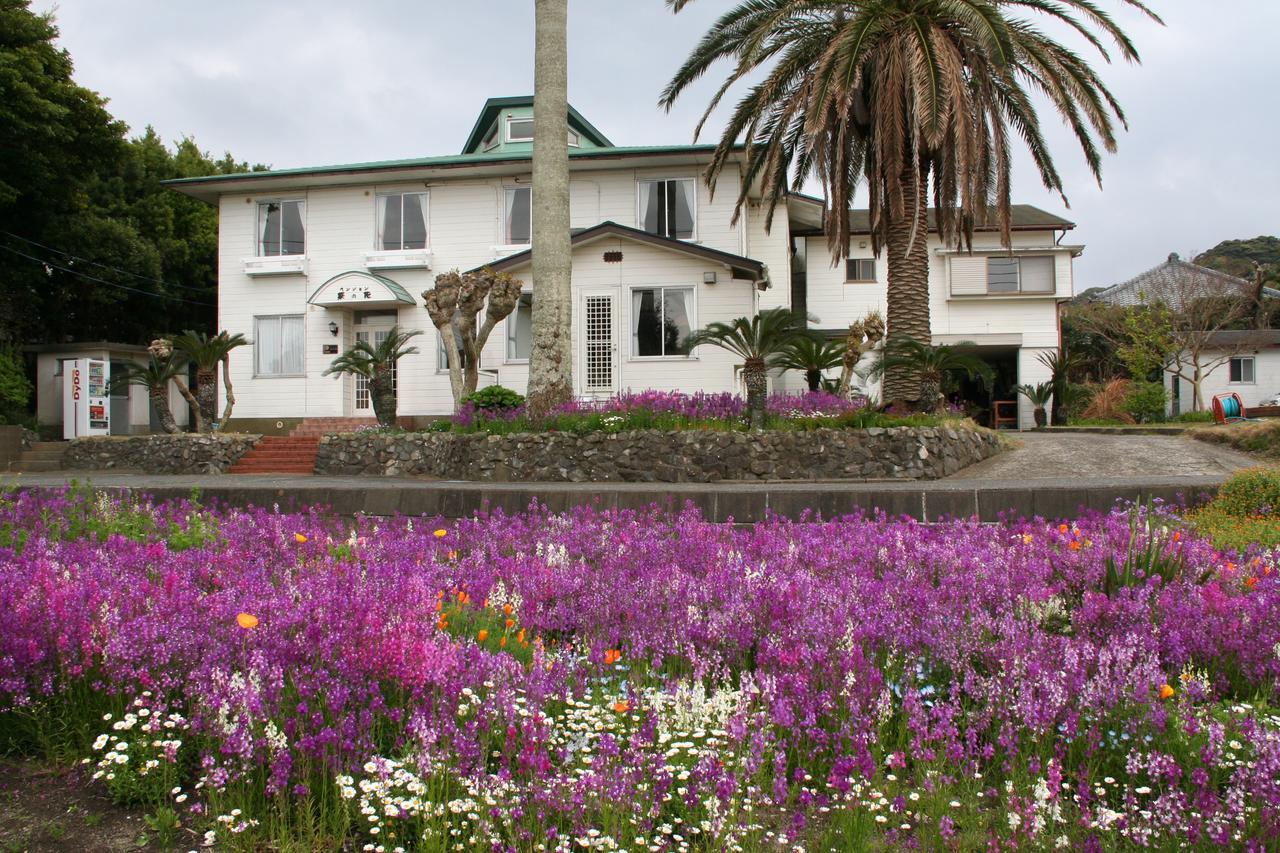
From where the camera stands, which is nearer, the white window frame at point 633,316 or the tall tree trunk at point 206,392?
the tall tree trunk at point 206,392

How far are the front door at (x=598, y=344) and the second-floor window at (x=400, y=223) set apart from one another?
6074 millimetres

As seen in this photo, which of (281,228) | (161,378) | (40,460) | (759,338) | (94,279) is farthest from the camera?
(94,279)

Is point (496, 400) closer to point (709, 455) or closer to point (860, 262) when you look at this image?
point (709, 455)

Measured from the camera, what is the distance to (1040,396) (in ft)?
110

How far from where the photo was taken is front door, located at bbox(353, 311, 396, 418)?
2709cm

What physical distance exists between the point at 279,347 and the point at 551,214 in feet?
43.8

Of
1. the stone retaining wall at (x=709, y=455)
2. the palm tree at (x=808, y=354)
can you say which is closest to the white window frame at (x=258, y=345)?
the stone retaining wall at (x=709, y=455)

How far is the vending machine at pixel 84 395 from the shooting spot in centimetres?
2747

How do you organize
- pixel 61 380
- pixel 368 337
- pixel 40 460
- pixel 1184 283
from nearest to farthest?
pixel 40 460 < pixel 368 337 < pixel 61 380 < pixel 1184 283

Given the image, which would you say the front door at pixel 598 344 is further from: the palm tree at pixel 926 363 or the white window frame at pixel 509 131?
the palm tree at pixel 926 363

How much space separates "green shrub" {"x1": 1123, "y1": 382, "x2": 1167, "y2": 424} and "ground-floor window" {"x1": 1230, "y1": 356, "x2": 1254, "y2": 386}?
13.1m

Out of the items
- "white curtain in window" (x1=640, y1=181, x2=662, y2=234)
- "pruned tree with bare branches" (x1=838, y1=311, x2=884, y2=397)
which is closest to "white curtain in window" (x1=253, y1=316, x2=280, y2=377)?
"white curtain in window" (x1=640, y1=181, x2=662, y2=234)

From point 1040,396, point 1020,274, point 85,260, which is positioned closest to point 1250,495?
point 1040,396

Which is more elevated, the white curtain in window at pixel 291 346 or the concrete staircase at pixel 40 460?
the white curtain in window at pixel 291 346
